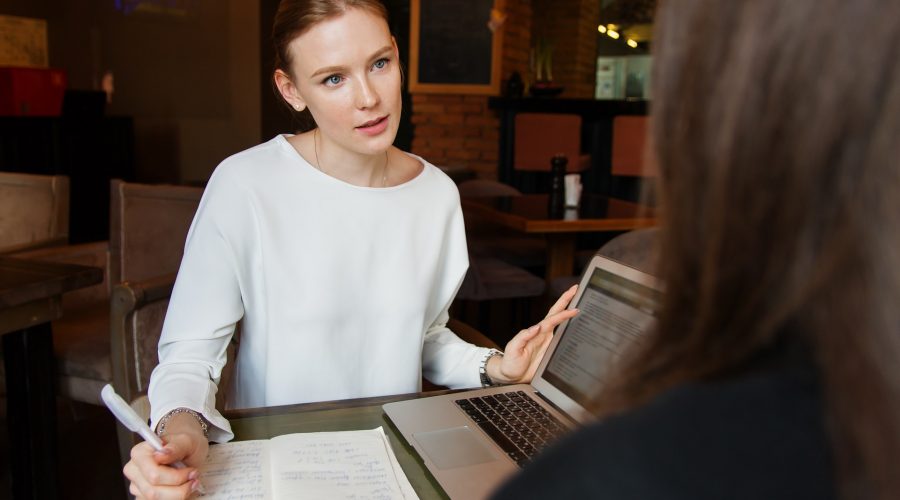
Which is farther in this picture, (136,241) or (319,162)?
(136,241)

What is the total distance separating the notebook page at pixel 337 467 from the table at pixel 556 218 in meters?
1.93

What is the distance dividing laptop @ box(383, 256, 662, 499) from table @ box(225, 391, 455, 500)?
2 centimetres

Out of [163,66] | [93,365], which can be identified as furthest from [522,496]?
[163,66]

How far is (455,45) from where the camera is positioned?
616 centimetres

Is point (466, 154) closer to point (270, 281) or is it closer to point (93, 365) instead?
point (93, 365)

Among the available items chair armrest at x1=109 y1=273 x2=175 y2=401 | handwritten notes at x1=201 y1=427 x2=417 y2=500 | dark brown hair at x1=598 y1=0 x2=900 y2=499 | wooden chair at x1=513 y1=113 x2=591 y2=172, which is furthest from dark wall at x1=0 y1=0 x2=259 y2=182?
dark brown hair at x1=598 y1=0 x2=900 y2=499

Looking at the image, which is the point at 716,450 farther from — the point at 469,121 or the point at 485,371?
the point at 469,121

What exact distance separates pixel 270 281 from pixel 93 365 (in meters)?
1.19

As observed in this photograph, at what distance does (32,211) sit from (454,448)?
2298 millimetres

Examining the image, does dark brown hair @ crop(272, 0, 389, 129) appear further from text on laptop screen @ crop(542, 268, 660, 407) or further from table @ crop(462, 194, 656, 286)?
table @ crop(462, 194, 656, 286)

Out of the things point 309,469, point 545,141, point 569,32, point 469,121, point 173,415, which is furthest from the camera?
point 569,32

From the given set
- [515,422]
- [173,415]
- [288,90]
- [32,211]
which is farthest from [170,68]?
[515,422]

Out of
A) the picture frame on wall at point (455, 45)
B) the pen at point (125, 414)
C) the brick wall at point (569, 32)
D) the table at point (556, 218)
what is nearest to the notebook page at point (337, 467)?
the pen at point (125, 414)

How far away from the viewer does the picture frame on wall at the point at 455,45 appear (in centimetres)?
613
